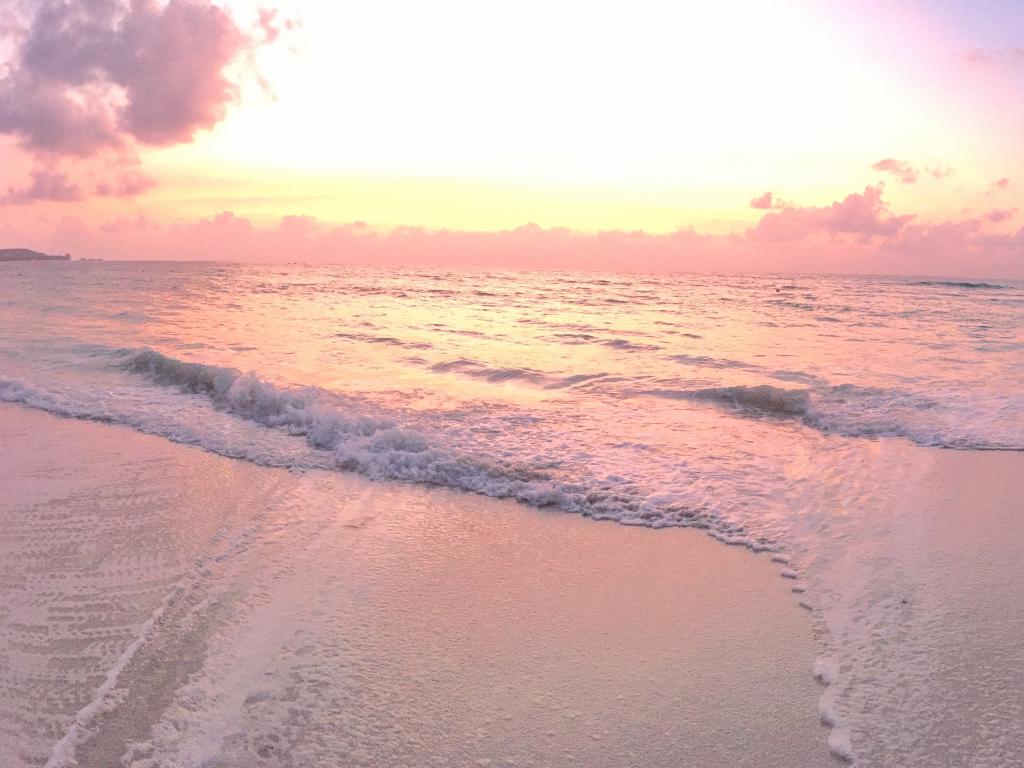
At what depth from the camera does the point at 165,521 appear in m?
6.06

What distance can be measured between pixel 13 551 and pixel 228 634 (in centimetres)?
244

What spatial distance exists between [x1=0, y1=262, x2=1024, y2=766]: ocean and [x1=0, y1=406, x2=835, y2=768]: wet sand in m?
0.50

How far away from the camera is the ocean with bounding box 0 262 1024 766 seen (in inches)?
171

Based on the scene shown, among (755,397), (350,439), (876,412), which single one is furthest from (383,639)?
(876,412)

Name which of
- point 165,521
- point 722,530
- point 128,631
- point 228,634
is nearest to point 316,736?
point 228,634

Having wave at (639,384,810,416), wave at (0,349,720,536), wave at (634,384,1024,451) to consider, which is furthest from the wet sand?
wave at (639,384,810,416)

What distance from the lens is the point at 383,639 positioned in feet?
13.5

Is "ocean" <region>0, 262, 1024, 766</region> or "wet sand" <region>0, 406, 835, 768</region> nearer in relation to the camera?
"wet sand" <region>0, 406, 835, 768</region>

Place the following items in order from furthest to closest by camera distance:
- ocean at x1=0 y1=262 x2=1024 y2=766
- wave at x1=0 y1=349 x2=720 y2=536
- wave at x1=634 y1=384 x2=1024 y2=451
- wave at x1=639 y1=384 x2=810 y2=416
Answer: wave at x1=639 y1=384 x2=810 y2=416 → wave at x1=634 y1=384 x2=1024 y2=451 → wave at x1=0 y1=349 x2=720 y2=536 → ocean at x1=0 y1=262 x2=1024 y2=766

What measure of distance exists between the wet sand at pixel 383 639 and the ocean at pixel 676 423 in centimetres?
50

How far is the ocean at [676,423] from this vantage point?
4344mm

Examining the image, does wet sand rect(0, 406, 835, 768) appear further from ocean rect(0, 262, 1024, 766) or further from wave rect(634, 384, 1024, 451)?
wave rect(634, 384, 1024, 451)

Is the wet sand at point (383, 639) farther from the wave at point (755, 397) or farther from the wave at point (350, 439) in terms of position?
the wave at point (755, 397)

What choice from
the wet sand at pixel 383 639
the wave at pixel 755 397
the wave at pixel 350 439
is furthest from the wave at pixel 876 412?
the wet sand at pixel 383 639
